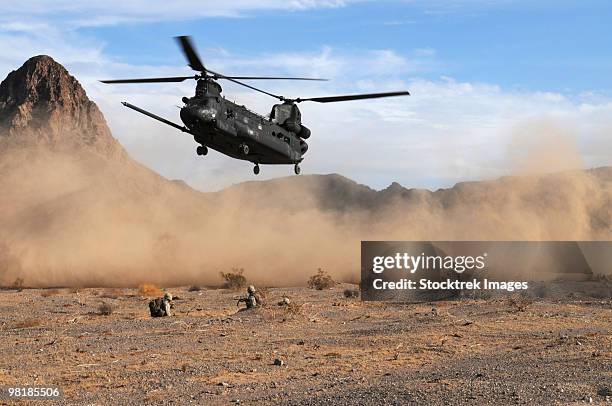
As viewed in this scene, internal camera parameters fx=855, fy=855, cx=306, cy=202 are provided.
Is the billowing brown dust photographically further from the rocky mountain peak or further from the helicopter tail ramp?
the helicopter tail ramp

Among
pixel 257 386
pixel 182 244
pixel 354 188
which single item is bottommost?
pixel 257 386

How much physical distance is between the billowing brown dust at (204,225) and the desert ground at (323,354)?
117 ft

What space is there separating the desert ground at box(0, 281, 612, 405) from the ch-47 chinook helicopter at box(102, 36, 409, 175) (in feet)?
19.2

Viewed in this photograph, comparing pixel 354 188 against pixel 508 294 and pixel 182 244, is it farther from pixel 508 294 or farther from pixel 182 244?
pixel 508 294

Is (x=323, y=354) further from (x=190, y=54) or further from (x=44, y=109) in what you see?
(x=44, y=109)

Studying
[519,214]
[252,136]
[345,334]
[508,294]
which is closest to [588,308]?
[508,294]

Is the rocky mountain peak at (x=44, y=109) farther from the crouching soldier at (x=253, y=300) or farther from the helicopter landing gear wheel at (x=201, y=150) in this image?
the helicopter landing gear wheel at (x=201, y=150)

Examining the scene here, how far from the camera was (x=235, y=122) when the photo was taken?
28.4 m

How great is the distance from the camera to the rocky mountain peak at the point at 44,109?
294 feet

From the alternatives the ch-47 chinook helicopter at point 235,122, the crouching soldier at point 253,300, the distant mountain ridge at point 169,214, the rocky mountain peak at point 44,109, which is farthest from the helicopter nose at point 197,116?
the rocky mountain peak at point 44,109

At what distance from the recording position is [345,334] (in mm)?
26641

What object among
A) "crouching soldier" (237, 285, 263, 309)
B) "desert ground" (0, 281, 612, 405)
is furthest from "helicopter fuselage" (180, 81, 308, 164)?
"crouching soldier" (237, 285, 263, 309)

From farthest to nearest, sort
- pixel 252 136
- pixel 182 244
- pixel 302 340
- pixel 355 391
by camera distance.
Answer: pixel 182 244 < pixel 252 136 < pixel 302 340 < pixel 355 391

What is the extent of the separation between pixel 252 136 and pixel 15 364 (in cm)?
1127
